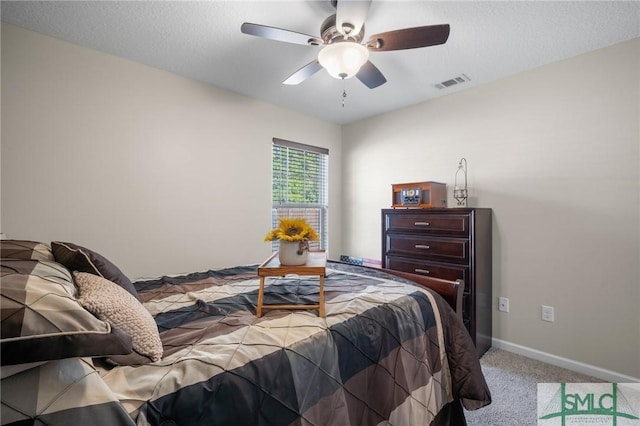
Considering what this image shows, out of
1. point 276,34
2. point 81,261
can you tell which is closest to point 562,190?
point 276,34

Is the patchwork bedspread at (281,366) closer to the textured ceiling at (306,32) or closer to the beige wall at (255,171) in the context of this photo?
the beige wall at (255,171)

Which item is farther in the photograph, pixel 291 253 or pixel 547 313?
pixel 547 313

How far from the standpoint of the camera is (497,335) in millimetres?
2607

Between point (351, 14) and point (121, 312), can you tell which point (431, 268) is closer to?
point (351, 14)

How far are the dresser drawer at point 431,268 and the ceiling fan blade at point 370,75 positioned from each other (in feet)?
5.41

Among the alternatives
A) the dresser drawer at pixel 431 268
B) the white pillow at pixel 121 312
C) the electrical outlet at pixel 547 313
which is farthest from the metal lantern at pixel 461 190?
the white pillow at pixel 121 312

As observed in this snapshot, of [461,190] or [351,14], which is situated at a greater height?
[351,14]

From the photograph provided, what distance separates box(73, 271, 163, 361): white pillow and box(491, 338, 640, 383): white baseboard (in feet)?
9.43

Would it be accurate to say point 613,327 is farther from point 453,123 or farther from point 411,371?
point 453,123

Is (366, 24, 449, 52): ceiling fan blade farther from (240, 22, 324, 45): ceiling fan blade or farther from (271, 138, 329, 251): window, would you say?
(271, 138, 329, 251): window

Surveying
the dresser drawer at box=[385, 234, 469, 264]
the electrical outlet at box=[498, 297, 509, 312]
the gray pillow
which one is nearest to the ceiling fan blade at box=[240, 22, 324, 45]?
the gray pillow

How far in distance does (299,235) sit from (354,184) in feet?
8.37

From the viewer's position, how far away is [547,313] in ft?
7.66

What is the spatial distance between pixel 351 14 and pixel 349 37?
200mm
